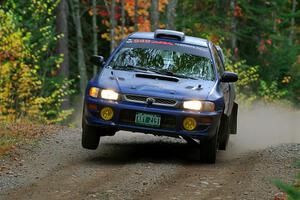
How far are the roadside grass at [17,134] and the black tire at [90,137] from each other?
3.96 feet

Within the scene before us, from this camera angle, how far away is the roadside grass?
12587 mm

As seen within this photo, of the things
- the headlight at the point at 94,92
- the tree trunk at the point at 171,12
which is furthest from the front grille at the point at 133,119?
the tree trunk at the point at 171,12

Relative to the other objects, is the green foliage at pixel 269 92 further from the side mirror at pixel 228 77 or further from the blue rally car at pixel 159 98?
the blue rally car at pixel 159 98

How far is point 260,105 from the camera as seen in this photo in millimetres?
32375

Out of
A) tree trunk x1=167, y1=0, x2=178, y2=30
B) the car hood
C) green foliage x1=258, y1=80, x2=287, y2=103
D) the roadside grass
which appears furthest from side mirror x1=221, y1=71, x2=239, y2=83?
green foliage x1=258, y1=80, x2=287, y2=103

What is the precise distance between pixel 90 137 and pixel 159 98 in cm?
146

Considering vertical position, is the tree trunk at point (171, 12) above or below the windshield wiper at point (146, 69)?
above

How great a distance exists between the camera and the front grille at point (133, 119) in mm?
11102

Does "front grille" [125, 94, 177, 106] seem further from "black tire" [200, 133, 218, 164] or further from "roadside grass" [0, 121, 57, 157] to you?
"roadside grass" [0, 121, 57, 157]

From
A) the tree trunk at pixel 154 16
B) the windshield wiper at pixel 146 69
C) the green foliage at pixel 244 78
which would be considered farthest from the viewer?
the green foliage at pixel 244 78

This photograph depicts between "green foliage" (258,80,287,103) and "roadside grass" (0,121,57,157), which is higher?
"roadside grass" (0,121,57,157)

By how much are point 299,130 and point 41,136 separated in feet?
27.6

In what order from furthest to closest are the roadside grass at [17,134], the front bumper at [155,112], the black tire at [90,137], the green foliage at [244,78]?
the green foliage at [244,78] < the roadside grass at [17,134] < the black tire at [90,137] < the front bumper at [155,112]

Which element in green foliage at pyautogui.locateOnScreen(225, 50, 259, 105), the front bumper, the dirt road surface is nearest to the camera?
the dirt road surface
